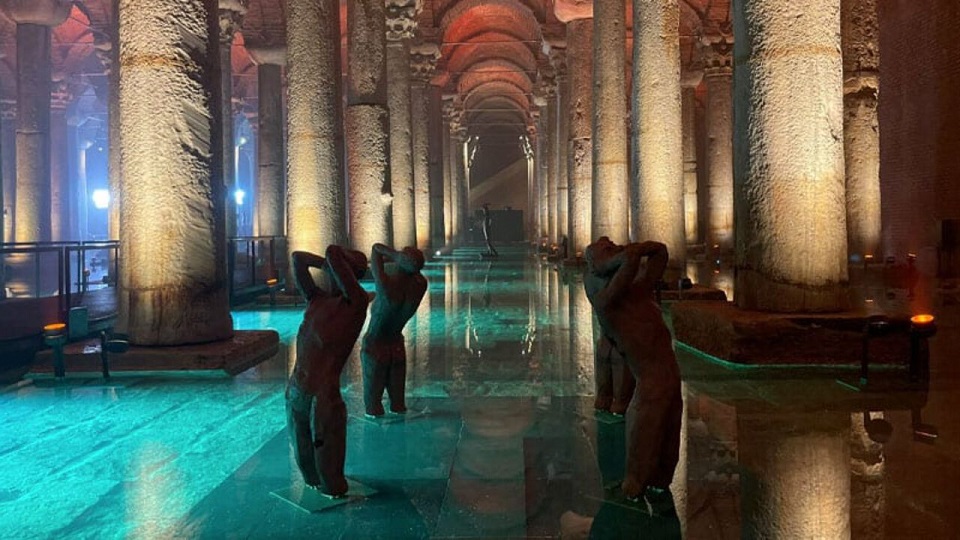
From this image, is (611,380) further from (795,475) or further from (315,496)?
(315,496)

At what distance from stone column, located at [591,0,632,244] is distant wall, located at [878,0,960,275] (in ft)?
22.6

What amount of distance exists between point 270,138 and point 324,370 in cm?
1776

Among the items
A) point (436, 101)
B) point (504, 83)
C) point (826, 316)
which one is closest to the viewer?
point (826, 316)

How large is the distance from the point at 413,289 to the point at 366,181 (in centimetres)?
899

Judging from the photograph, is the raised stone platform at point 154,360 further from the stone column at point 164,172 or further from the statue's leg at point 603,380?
the statue's leg at point 603,380

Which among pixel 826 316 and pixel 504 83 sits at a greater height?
pixel 504 83

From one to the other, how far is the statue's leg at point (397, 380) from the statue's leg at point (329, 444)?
124cm

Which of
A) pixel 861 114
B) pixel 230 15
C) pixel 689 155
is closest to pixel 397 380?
pixel 861 114

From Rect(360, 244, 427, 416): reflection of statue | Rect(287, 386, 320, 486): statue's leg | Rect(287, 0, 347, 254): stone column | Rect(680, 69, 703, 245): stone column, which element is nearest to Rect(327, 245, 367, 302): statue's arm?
Rect(287, 386, 320, 486): statue's leg

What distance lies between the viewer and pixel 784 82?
5684 millimetres

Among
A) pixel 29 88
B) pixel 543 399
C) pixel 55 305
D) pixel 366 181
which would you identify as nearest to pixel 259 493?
pixel 543 399

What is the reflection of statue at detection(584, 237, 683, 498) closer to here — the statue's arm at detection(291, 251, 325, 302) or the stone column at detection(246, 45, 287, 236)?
the statue's arm at detection(291, 251, 325, 302)

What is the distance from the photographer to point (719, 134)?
20.4 metres

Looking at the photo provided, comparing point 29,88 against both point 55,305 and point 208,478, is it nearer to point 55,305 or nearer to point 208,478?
point 55,305
